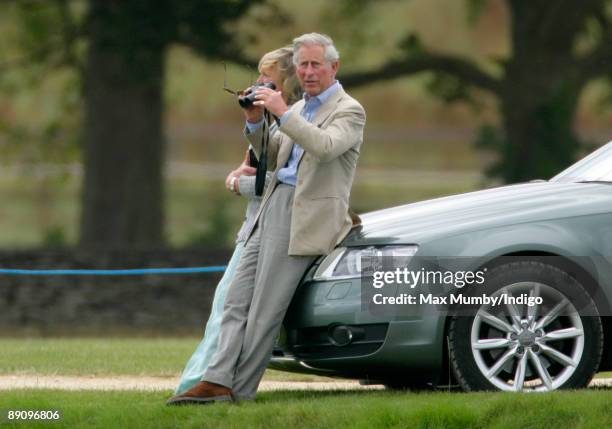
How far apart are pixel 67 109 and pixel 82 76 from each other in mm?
3304

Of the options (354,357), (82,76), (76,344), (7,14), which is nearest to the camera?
(354,357)

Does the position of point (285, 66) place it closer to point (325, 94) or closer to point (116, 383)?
point (325, 94)

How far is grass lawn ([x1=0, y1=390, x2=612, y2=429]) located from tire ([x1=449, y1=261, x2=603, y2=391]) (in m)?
0.29

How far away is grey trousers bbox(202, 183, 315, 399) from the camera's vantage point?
871 cm

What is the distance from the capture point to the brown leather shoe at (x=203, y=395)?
8508 millimetres

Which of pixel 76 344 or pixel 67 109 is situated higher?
pixel 67 109

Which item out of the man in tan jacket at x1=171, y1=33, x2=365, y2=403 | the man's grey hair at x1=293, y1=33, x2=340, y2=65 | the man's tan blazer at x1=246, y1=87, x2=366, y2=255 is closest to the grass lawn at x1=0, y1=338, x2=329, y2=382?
the man in tan jacket at x1=171, y1=33, x2=365, y2=403

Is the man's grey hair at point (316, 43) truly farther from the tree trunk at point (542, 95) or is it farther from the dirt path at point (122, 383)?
the tree trunk at point (542, 95)

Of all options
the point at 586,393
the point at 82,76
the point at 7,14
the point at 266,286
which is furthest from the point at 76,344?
the point at 7,14

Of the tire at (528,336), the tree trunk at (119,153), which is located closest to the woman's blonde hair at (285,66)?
the tire at (528,336)

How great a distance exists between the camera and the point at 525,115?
2331 cm

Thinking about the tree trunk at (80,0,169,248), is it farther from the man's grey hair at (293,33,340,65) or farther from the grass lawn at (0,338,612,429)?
the man's grey hair at (293,33,340,65)

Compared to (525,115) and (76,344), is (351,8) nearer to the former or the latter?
(525,115)

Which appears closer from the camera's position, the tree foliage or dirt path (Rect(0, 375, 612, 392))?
dirt path (Rect(0, 375, 612, 392))
